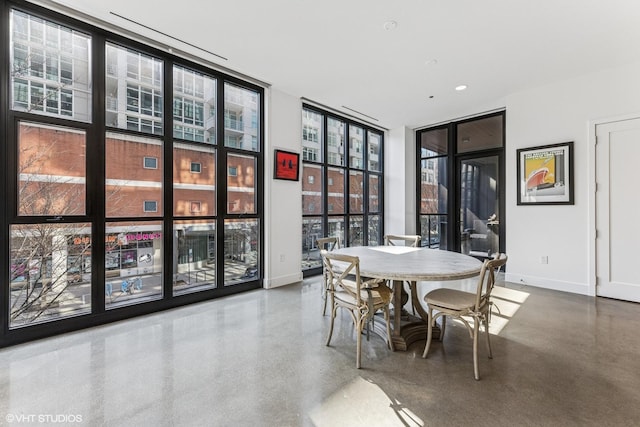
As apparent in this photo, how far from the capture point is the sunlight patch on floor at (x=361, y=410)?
165 centimetres

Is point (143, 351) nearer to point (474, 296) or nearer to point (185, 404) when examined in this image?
point (185, 404)

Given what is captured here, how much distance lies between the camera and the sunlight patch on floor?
165cm

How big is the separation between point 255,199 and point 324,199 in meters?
1.51

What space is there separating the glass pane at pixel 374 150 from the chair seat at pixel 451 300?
14.6 feet

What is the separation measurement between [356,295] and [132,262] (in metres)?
2.64

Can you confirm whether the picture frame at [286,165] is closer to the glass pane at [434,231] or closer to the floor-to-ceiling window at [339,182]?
the floor-to-ceiling window at [339,182]

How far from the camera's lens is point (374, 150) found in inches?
263

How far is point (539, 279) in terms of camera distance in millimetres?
4520

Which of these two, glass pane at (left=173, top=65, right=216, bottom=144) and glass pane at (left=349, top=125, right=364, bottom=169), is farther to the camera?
glass pane at (left=349, top=125, right=364, bottom=169)

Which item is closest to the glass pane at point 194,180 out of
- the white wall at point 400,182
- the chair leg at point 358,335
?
the chair leg at point 358,335

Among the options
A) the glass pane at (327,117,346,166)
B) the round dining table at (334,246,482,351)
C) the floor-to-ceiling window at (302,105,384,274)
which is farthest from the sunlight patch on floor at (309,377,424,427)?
the glass pane at (327,117,346,166)

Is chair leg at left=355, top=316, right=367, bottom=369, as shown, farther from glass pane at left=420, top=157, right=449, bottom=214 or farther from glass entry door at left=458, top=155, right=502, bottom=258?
glass pane at left=420, top=157, right=449, bottom=214

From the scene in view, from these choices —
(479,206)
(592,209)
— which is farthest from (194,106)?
(592,209)

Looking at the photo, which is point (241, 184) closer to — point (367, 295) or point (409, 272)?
point (367, 295)
